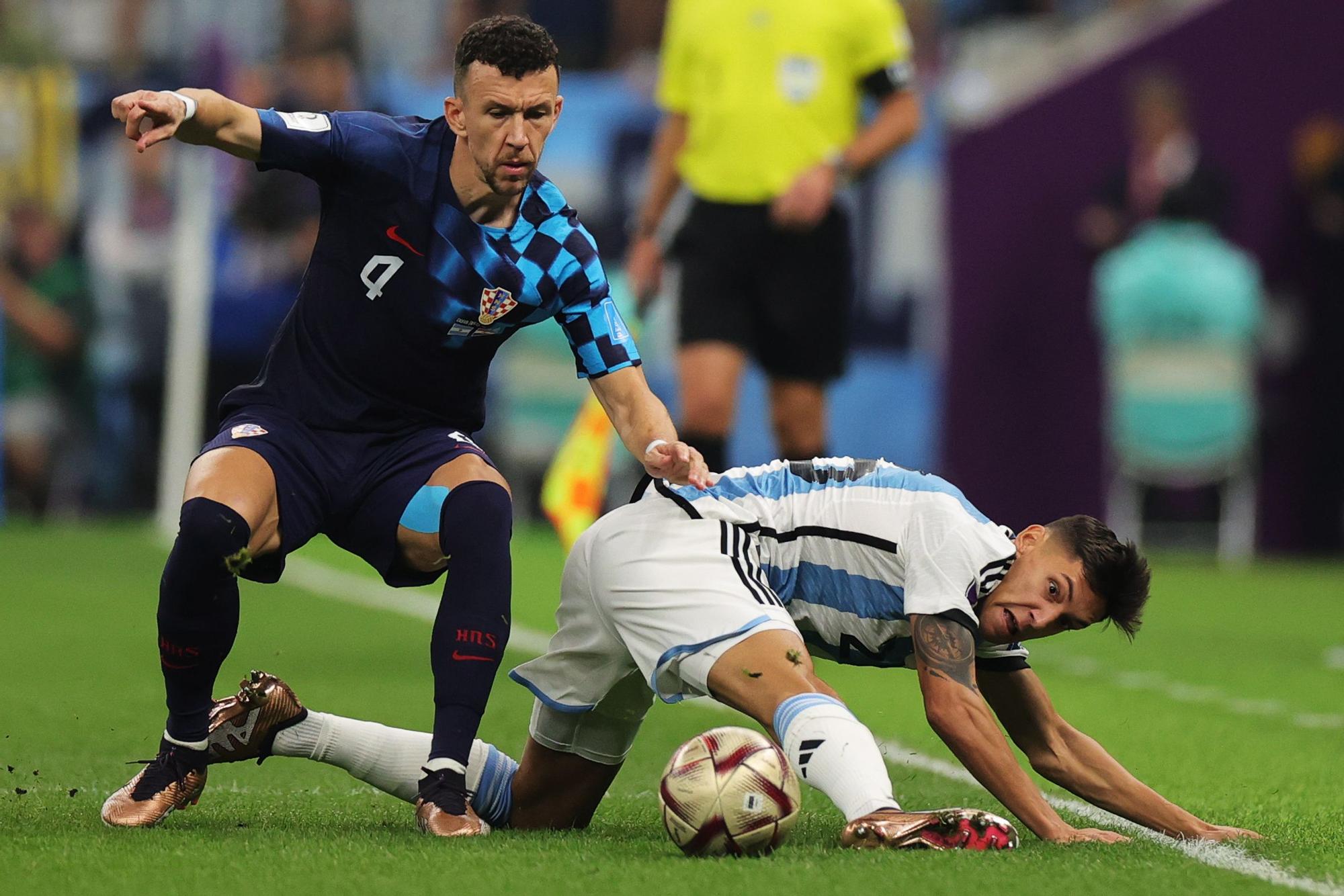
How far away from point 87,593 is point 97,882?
691 centimetres

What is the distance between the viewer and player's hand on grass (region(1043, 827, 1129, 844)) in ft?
14.5

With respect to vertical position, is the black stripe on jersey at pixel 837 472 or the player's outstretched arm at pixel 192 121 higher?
the player's outstretched arm at pixel 192 121

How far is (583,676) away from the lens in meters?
4.86

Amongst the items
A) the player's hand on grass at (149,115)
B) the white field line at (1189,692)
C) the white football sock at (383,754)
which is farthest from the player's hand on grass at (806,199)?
the player's hand on grass at (149,115)

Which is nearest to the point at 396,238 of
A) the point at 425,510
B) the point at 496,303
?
the point at 496,303

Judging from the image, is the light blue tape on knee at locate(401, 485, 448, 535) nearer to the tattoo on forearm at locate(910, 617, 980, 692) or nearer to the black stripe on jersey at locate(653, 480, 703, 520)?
the black stripe on jersey at locate(653, 480, 703, 520)

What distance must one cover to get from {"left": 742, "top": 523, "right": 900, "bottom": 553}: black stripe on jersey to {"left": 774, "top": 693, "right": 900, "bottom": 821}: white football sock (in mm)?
414

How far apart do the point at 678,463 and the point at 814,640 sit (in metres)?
0.54

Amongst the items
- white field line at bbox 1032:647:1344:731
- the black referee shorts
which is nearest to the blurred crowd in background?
white field line at bbox 1032:647:1344:731

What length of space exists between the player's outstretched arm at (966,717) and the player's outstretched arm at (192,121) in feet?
6.02

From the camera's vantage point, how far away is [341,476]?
498 cm

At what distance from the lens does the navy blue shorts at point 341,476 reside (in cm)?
489

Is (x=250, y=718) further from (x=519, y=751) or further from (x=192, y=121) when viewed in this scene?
(x=192, y=121)

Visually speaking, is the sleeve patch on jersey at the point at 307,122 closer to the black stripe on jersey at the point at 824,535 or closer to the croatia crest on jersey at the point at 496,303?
the croatia crest on jersey at the point at 496,303
